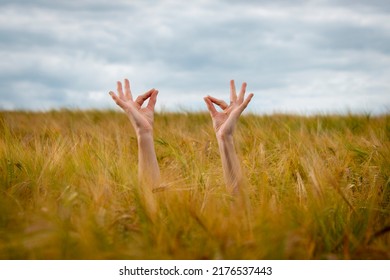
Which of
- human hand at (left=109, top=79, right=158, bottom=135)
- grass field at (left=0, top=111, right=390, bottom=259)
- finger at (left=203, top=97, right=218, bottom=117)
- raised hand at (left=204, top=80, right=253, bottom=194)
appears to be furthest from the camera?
finger at (left=203, top=97, right=218, bottom=117)

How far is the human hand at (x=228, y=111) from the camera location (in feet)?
9.12

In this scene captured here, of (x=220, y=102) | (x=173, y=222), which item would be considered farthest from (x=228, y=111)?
(x=173, y=222)

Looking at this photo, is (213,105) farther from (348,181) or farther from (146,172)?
(348,181)

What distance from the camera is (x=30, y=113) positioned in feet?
30.1

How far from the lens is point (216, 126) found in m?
2.94

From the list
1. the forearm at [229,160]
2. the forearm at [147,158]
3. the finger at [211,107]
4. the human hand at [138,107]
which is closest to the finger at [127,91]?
the human hand at [138,107]

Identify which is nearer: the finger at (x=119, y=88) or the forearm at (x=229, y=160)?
the forearm at (x=229, y=160)

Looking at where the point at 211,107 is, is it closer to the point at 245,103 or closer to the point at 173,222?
the point at 245,103

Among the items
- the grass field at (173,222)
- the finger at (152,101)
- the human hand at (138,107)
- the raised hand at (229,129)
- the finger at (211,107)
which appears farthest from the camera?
the finger at (152,101)

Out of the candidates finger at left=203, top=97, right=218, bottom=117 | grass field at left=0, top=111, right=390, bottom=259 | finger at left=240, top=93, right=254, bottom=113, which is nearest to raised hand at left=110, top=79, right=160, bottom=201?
grass field at left=0, top=111, right=390, bottom=259

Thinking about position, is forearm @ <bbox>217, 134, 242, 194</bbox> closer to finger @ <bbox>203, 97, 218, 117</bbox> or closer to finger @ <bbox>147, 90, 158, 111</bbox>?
finger @ <bbox>203, 97, 218, 117</bbox>

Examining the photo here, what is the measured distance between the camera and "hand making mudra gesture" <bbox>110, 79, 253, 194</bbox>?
8.87 feet

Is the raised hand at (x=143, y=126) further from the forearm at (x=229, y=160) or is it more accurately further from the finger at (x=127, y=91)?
the forearm at (x=229, y=160)
